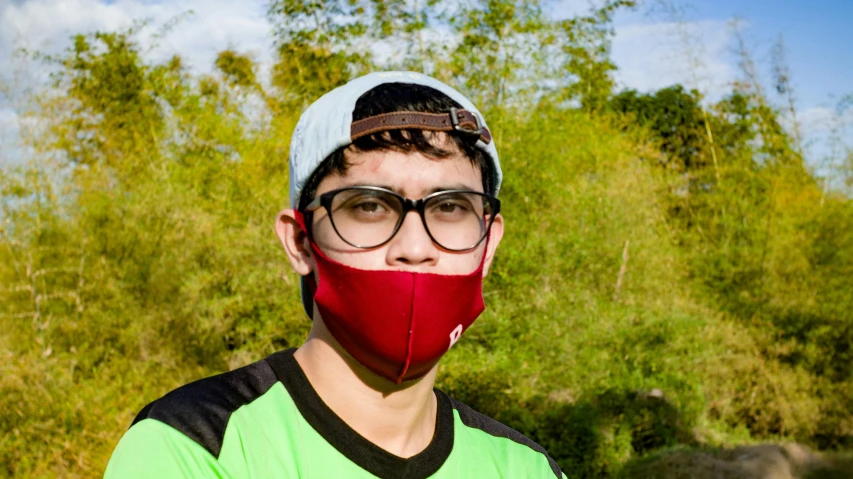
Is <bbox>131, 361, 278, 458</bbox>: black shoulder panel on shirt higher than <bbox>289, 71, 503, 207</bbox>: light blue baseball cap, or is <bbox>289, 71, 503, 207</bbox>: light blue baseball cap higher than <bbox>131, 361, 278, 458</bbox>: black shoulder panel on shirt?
<bbox>289, 71, 503, 207</bbox>: light blue baseball cap

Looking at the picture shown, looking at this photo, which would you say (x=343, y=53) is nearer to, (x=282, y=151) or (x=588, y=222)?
(x=282, y=151)

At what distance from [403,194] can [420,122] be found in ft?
0.44

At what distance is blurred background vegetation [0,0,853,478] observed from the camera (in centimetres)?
777

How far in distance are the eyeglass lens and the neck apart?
21 cm

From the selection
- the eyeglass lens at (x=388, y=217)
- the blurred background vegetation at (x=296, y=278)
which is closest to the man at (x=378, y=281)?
the eyeglass lens at (x=388, y=217)

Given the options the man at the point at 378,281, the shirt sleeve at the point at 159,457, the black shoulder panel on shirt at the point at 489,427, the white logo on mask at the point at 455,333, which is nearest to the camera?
the shirt sleeve at the point at 159,457

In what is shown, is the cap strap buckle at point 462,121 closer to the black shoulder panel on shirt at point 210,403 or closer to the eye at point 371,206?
the eye at point 371,206

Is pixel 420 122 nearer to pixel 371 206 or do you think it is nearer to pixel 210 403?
pixel 371 206

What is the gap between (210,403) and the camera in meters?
1.33

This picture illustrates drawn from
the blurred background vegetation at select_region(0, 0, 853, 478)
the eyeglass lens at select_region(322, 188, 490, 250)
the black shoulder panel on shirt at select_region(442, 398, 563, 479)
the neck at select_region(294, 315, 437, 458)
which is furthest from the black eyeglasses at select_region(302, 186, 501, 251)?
the blurred background vegetation at select_region(0, 0, 853, 478)

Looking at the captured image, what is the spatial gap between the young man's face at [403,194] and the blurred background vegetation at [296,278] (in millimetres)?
5968

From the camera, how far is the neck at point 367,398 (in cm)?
146

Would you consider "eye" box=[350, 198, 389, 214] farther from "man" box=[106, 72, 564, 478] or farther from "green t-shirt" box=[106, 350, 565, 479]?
"green t-shirt" box=[106, 350, 565, 479]

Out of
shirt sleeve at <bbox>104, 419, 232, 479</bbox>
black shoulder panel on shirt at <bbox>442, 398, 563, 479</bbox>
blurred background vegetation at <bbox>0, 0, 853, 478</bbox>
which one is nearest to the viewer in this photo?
shirt sleeve at <bbox>104, 419, 232, 479</bbox>
